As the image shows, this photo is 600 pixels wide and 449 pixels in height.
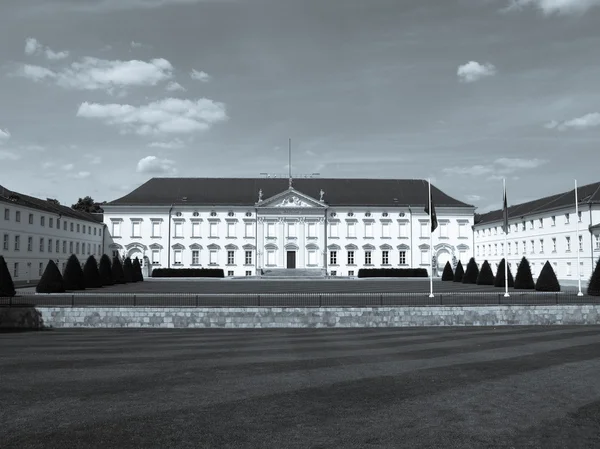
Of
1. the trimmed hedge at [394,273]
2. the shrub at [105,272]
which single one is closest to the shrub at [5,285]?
the shrub at [105,272]

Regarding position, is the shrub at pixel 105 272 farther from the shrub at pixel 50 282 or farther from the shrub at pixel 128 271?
the shrub at pixel 50 282

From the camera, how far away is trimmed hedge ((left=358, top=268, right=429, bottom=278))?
67.2m

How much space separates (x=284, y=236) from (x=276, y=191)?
794cm

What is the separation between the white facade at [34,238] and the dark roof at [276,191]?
23.9 ft

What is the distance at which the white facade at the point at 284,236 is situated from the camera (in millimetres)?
70875

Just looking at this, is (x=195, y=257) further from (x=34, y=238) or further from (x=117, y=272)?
(x=34, y=238)

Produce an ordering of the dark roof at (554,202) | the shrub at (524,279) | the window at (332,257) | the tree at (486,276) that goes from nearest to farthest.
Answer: the shrub at (524,279)
the tree at (486,276)
the dark roof at (554,202)
the window at (332,257)

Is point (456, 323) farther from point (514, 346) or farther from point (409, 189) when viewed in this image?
point (409, 189)

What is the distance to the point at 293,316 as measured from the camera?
87.9ft

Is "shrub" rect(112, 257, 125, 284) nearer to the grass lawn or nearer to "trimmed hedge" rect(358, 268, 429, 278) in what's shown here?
"trimmed hedge" rect(358, 268, 429, 278)

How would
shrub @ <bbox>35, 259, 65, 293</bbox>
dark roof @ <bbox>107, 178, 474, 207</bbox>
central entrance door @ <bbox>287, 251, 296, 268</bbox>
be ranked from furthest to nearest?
dark roof @ <bbox>107, 178, 474, 207</bbox>
central entrance door @ <bbox>287, 251, 296, 268</bbox>
shrub @ <bbox>35, 259, 65, 293</bbox>

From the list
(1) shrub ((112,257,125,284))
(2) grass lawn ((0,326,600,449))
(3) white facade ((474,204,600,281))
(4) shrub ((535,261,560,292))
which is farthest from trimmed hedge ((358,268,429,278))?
(2) grass lawn ((0,326,600,449))

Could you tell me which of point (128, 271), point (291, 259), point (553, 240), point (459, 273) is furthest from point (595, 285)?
point (291, 259)

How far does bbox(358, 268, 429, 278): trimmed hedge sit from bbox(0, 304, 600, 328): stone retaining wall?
40.1 metres
